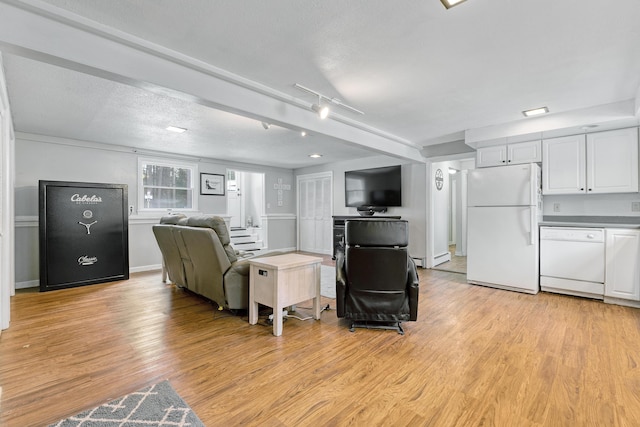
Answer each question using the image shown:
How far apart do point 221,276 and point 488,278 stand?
12.2 feet

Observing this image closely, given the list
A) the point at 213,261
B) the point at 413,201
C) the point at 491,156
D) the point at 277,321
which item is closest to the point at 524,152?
the point at 491,156

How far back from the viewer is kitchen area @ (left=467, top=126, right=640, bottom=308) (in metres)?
3.55

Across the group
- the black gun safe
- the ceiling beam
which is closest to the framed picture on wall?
the black gun safe

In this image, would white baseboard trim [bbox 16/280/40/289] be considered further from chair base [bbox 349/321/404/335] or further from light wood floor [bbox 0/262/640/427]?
chair base [bbox 349/321/404/335]

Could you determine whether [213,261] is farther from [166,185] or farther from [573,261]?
[573,261]

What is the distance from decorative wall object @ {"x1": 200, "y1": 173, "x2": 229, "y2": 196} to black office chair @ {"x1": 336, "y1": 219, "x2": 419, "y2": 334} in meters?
4.64

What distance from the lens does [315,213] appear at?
777cm

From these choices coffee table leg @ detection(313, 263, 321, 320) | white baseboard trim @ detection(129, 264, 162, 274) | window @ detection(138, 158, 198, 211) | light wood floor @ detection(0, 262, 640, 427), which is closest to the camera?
light wood floor @ detection(0, 262, 640, 427)

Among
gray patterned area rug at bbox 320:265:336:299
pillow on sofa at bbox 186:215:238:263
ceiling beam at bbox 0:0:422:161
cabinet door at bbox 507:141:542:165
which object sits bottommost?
gray patterned area rug at bbox 320:265:336:299

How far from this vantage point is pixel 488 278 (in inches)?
171

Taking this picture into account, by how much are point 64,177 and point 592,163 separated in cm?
768

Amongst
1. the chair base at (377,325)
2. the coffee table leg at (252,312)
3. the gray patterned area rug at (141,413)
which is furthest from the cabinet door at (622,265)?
the gray patterned area rug at (141,413)

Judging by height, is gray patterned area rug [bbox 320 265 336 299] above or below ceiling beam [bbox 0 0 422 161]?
below

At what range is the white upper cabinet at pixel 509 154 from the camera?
13.8ft
